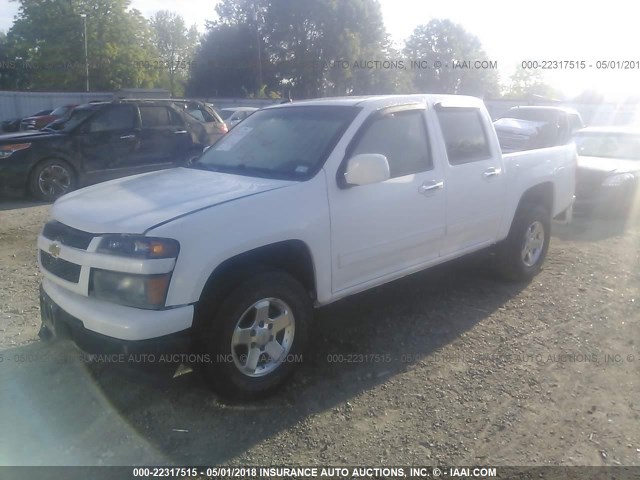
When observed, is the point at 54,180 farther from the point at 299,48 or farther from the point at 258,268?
the point at 299,48

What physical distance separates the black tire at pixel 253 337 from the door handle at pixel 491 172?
2.22 meters

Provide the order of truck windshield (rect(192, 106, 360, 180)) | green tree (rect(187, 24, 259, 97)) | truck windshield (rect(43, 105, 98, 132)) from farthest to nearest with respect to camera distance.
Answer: green tree (rect(187, 24, 259, 97)) < truck windshield (rect(43, 105, 98, 132)) < truck windshield (rect(192, 106, 360, 180))

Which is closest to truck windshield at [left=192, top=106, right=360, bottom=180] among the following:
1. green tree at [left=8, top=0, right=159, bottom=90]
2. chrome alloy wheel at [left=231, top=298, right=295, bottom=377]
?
chrome alloy wheel at [left=231, top=298, right=295, bottom=377]

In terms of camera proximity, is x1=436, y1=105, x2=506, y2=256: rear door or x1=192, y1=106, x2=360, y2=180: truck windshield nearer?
x1=192, y1=106, x2=360, y2=180: truck windshield

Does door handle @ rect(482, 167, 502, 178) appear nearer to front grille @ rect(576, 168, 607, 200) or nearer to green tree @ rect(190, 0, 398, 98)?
front grille @ rect(576, 168, 607, 200)

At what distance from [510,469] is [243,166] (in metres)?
2.69

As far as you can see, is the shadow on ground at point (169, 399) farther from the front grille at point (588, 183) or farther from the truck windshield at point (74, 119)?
the truck windshield at point (74, 119)

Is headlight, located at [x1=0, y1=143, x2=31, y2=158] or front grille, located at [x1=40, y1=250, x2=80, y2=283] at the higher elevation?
headlight, located at [x1=0, y1=143, x2=31, y2=158]

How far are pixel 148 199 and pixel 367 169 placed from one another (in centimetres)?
141

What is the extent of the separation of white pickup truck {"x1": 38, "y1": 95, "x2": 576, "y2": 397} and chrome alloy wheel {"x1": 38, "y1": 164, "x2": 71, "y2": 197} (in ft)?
20.6

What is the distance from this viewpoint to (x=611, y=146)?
10.4m

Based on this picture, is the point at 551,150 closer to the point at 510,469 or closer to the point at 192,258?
the point at 510,469

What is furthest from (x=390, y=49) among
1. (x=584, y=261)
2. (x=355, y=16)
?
(x=584, y=261)

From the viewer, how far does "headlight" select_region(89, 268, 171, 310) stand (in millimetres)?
3109
